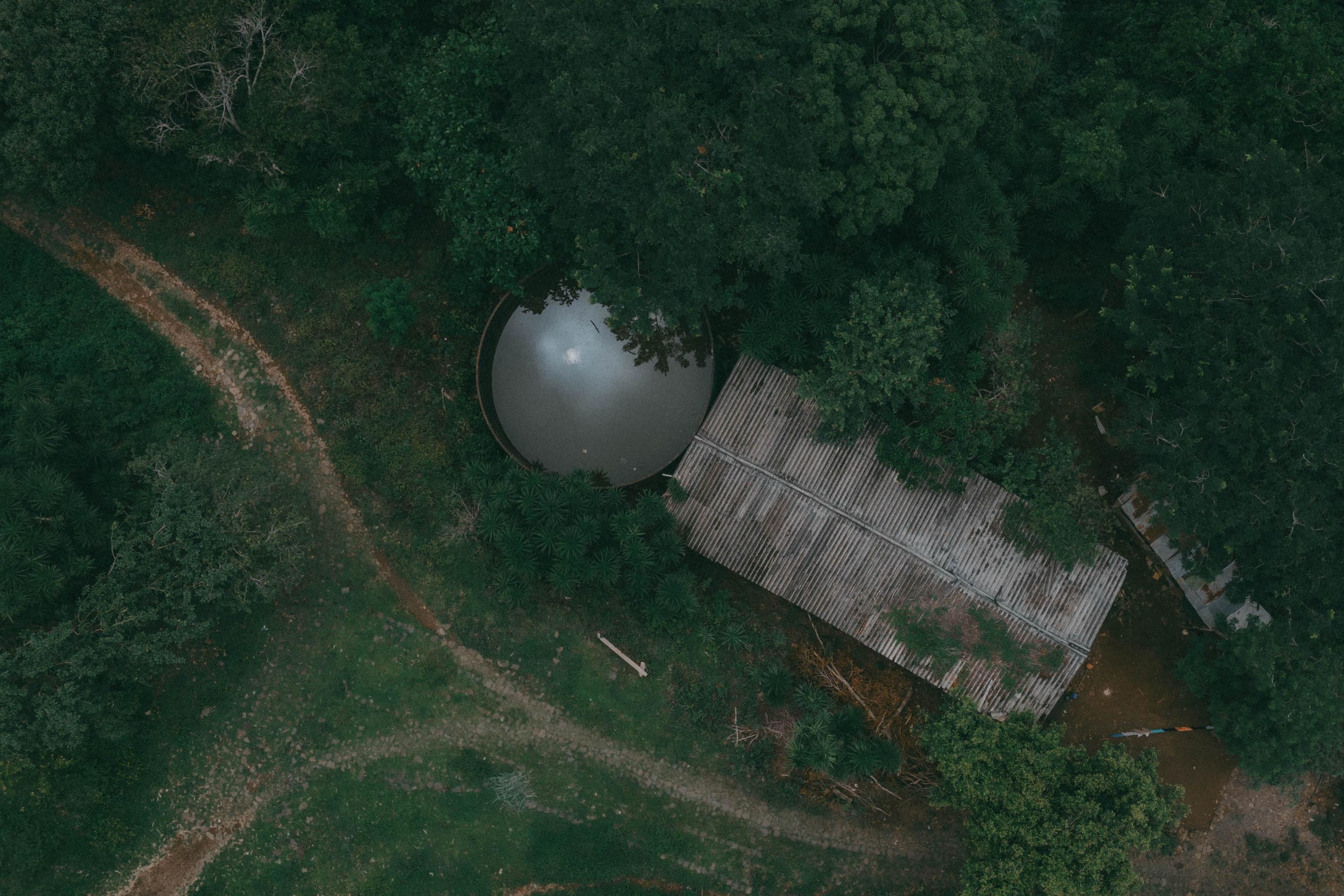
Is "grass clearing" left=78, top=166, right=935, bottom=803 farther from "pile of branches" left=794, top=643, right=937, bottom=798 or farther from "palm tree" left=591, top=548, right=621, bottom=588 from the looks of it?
"palm tree" left=591, top=548, right=621, bottom=588

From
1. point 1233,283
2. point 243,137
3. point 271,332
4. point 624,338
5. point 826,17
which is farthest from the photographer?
point 271,332

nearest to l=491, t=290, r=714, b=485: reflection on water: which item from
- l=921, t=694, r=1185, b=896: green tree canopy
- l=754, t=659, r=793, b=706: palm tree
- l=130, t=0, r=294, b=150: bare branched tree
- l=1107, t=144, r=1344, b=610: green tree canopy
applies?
l=754, t=659, r=793, b=706: palm tree

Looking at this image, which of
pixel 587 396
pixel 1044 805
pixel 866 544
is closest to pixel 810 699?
pixel 866 544

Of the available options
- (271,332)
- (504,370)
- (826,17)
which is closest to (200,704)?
(271,332)

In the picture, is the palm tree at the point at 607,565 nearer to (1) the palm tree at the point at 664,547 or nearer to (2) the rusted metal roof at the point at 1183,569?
(1) the palm tree at the point at 664,547

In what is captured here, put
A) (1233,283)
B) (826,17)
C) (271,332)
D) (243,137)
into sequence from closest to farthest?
(826,17), (1233,283), (243,137), (271,332)

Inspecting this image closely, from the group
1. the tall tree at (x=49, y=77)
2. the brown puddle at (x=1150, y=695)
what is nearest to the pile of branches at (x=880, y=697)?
the brown puddle at (x=1150, y=695)

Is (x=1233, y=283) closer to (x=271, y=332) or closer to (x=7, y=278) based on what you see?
(x=271, y=332)
